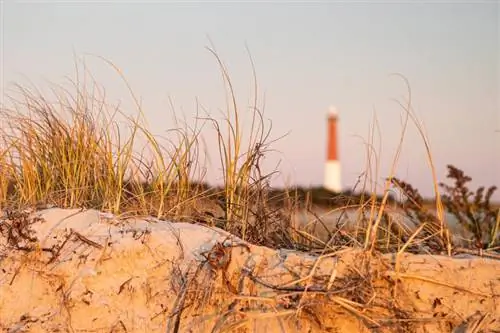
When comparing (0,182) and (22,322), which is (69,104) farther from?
(22,322)

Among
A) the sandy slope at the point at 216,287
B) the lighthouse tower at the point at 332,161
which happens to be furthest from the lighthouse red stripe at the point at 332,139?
the sandy slope at the point at 216,287

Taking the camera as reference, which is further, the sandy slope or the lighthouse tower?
the lighthouse tower

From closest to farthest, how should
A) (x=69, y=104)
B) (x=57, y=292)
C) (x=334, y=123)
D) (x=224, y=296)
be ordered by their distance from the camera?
(x=224, y=296), (x=57, y=292), (x=69, y=104), (x=334, y=123)

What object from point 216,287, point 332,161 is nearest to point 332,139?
point 332,161

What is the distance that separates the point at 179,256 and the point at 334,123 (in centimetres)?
4041

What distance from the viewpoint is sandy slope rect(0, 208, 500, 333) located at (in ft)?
10.8

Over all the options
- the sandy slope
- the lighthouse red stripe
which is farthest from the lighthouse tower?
the sandy slope

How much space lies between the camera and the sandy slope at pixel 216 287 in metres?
3.30

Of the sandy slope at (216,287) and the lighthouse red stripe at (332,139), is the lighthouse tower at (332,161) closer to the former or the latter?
the lighthouse red stripe at (332,139)

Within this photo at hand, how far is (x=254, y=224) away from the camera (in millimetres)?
4035

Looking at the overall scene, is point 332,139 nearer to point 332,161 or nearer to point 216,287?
point 332,161

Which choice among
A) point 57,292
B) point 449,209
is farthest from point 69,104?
point 449,209

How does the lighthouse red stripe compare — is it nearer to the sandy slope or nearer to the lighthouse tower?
the lighthouse tower

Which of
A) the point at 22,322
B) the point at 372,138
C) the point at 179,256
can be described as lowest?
the point at 22,322
